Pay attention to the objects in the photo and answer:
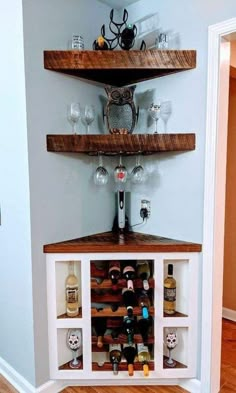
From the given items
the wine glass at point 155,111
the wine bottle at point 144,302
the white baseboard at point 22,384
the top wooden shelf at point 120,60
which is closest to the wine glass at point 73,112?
the top wooden shelf at point 120,60

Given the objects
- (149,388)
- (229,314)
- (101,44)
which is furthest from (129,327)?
(101,44)

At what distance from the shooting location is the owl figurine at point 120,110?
1794mm

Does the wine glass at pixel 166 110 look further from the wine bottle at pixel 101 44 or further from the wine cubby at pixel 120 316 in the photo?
the wine cubby at pixel 120 316

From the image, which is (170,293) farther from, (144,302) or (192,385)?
(192,385)

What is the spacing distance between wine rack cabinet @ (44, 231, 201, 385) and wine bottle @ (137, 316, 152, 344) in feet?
0.10

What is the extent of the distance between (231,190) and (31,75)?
1979mm

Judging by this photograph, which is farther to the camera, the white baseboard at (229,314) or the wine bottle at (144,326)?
the white baseboard at (229,314)

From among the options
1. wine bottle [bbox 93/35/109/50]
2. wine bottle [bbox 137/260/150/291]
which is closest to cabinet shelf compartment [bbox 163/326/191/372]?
wine bottle [bbox 137/260/150/291]

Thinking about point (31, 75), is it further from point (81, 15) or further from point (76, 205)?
point (76, 205)

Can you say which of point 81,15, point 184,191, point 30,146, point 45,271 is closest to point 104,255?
point 45,271

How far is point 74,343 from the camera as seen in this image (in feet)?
5.86

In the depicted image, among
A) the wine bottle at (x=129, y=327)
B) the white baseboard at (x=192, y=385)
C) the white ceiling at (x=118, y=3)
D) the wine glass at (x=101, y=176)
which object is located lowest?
the white baseboard at (x=192, y=385)

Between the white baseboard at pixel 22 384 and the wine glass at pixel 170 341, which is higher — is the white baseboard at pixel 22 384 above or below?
below

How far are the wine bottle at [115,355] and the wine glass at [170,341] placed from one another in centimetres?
30
